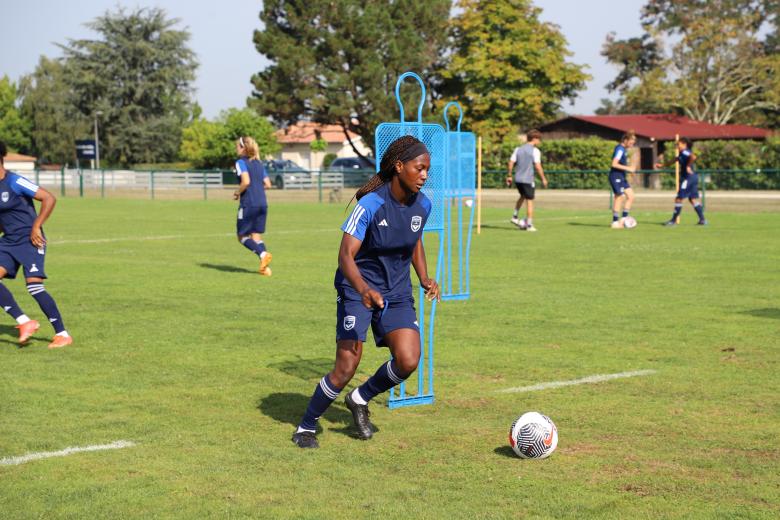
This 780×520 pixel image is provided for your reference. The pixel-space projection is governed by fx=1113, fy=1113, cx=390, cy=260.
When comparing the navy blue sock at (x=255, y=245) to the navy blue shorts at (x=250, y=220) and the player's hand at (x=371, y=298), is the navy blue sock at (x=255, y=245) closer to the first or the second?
the navy blue shorts at (x=250, y=220)

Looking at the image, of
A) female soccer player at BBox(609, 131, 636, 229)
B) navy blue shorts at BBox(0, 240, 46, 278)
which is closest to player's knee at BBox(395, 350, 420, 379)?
navy blue shorts at BBox(0, 240, 46, 278)

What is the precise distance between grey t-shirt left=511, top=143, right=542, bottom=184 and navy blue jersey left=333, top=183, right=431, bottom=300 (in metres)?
19.0

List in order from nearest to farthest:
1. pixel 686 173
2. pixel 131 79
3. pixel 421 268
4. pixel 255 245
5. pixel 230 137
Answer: pixel 421 268
pixel 255 245
pixel 686 173
pixel 230 137
pixel 131 79

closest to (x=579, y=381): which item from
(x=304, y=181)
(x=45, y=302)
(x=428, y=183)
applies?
(x=428, y=183)

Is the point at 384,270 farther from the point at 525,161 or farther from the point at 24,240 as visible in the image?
the point at 525,161

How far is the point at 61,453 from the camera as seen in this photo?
6480 millimetres

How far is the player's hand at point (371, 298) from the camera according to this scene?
6.18m

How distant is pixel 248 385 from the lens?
855 cm

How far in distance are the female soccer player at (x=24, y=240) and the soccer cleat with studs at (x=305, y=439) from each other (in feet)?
14.0

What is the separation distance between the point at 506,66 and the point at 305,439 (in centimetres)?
6000

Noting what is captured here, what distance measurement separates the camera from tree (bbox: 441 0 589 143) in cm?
6494

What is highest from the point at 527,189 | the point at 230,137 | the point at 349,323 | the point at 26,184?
the point at 230,137

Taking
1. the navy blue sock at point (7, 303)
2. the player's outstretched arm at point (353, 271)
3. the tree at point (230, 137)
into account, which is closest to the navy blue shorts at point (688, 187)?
the navy blue sock at point (7, 303)

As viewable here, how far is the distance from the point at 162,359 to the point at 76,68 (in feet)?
303
